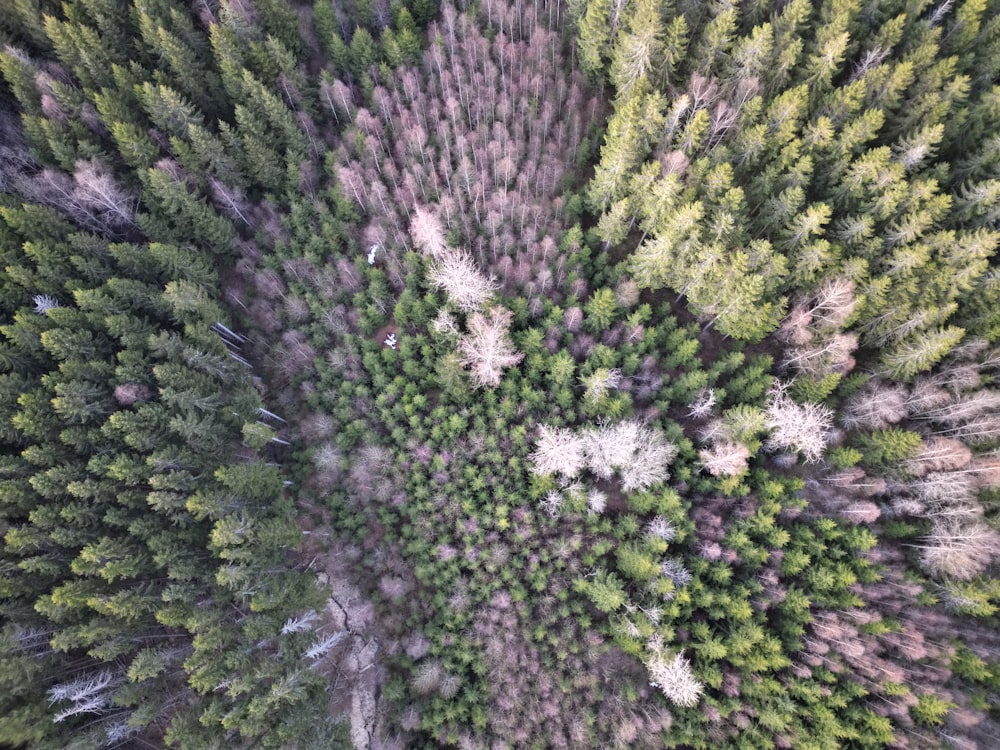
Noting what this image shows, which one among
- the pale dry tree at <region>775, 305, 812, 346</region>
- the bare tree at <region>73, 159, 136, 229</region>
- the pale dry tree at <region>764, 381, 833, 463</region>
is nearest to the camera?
the pale dry tree at <region>764, 381, 833, 463</region>

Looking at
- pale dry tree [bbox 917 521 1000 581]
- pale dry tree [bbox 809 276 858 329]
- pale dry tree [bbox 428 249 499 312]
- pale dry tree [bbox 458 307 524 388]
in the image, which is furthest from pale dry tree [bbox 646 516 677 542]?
pale dry tree [bbox 428 249 499 312]

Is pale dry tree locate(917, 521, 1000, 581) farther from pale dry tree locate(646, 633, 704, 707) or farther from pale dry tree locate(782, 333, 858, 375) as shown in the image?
pale dry tree locate(646, 633, 704, 707)

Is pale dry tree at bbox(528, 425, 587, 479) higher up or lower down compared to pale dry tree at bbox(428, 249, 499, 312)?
lower down

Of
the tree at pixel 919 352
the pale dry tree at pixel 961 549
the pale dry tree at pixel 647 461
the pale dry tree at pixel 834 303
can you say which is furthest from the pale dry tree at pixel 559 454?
the pale dry tree at pixel 961 549

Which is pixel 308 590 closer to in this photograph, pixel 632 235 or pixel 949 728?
pixel 632 235

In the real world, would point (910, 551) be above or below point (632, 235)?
below

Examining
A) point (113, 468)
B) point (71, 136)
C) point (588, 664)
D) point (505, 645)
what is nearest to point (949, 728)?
point (588, 664)
